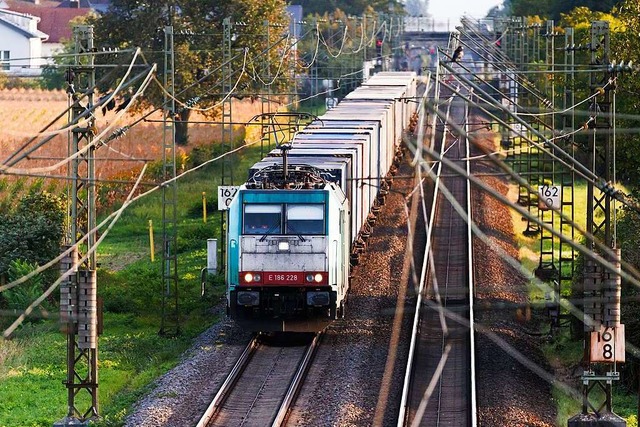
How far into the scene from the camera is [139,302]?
27094 millimetres

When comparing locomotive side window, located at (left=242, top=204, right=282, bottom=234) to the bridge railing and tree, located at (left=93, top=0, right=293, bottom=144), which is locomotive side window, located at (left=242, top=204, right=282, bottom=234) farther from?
the bridge railing

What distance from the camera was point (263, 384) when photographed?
779 inches

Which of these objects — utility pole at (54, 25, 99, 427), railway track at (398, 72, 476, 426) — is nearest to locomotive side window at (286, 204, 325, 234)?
railway track at (398, 72, 476, 426)

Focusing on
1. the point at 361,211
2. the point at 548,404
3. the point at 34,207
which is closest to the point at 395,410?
the point at 548,404

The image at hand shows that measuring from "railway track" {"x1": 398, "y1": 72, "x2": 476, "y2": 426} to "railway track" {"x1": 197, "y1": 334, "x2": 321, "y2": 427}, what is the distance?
1.78 m

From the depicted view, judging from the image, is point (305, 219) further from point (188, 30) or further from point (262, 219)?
point (188, 30)

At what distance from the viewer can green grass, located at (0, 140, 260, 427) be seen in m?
19.3

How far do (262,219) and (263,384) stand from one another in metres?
3.01

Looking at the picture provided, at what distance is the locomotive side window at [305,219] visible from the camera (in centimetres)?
2123

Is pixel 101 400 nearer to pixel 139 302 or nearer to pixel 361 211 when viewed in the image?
pixel 139 302

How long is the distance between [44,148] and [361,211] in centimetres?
2112

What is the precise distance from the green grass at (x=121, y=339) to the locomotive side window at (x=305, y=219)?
324cm

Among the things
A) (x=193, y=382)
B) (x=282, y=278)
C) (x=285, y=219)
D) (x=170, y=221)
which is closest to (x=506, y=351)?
(x=282, y=278)

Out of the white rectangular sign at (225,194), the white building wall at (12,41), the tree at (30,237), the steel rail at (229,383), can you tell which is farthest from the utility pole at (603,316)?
the white building wall at (12,41)
